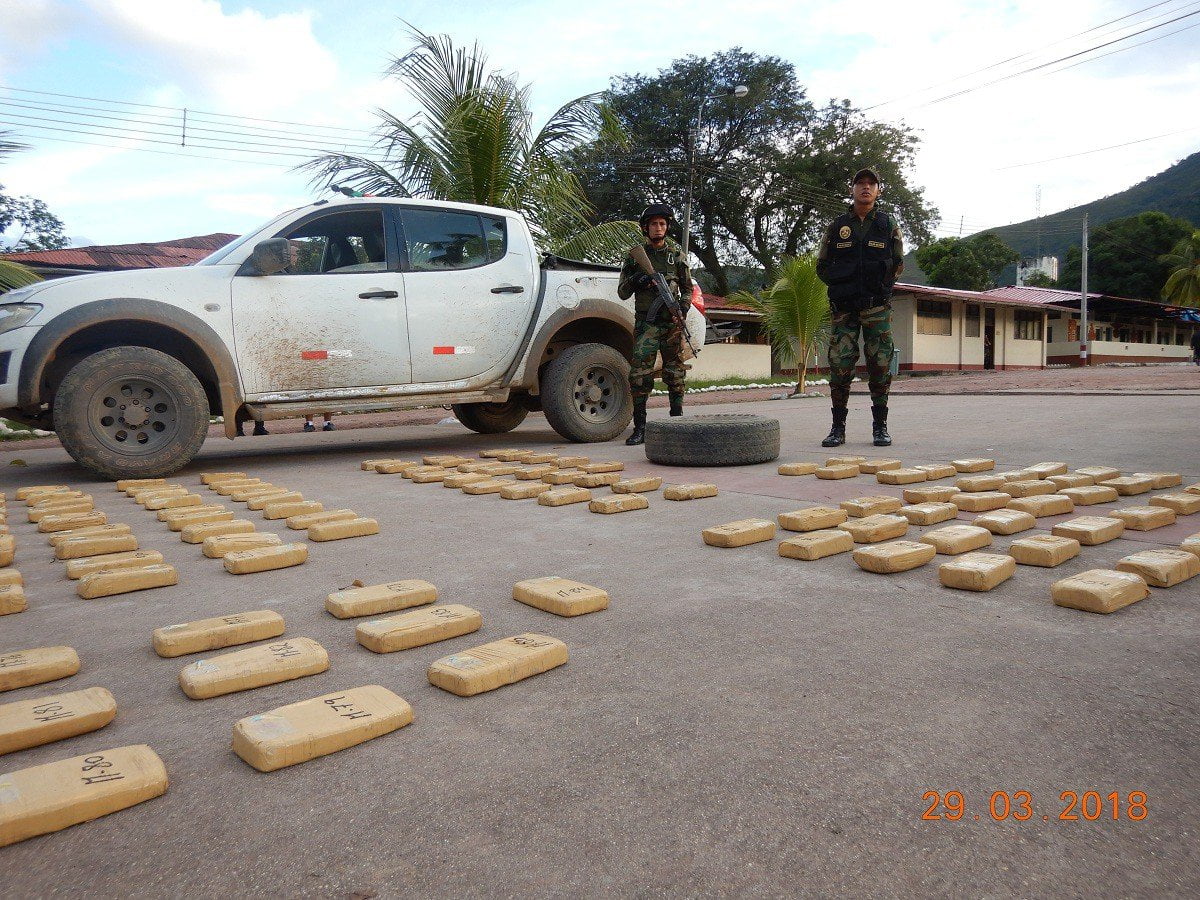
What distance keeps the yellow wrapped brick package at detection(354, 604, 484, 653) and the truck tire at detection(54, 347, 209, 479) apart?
392 cm

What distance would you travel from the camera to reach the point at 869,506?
12.1 ft

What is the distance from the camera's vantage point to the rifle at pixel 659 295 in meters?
6.81

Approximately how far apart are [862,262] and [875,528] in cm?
368

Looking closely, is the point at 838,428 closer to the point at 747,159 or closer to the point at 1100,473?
the point at 1100,473

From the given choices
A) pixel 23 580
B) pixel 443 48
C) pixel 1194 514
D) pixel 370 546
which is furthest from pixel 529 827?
pixel 443 48

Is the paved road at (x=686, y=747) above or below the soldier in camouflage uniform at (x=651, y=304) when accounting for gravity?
below

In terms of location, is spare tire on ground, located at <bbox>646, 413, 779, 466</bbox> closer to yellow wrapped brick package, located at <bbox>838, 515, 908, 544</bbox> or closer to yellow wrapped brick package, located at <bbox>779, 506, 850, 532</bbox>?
yellow wrapped brick package, located at <bbox>779, 506, 850, 532</bbox>

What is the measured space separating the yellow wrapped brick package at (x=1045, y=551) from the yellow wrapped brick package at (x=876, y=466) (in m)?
2.04

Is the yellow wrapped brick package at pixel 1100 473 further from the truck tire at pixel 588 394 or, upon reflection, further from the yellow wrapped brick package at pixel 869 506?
the truck tire at pixel 588 394

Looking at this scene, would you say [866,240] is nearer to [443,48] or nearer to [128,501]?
[128,501]

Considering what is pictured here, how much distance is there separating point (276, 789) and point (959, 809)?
3.94 feet

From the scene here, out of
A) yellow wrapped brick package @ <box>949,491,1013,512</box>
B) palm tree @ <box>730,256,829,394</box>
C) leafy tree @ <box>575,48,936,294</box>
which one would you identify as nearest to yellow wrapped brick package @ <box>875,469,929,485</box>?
yellow wrapped brick package @ <box>949,491,1013,512</box>

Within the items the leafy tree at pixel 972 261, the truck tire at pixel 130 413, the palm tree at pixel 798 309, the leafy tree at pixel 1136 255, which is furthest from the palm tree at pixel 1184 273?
the truck tire at pixel 130 413

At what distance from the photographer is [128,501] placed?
4.96 meters
